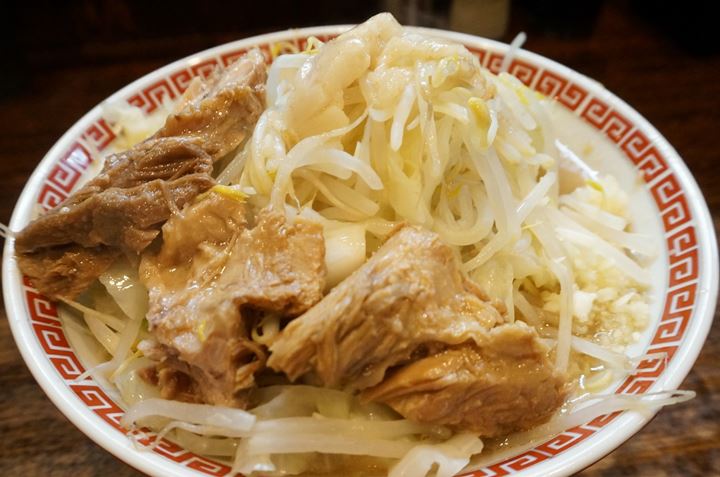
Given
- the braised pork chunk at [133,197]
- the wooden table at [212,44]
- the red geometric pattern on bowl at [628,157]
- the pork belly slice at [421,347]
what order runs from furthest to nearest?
1. the wooden table at [212,44]
2. the braised pork chunk at [133,197]
3. the red geometric pattern on bowl at [628,157]
4. the pork belly slice at [421,347]

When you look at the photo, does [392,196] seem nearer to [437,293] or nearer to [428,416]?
[437,293]

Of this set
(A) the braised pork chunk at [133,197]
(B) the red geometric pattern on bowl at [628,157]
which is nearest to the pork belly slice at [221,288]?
(A) the braised pork chunk at [133,197]

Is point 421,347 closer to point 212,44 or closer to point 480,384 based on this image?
point 480,384

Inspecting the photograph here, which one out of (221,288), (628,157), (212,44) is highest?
(628,157)

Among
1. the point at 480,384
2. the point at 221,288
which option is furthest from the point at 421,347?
the point at 221,288

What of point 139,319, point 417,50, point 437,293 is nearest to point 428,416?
point 437,293

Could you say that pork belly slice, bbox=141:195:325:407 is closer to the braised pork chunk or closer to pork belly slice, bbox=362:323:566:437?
the braised pork chunk

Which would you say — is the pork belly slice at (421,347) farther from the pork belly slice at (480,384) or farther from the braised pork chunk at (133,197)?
the braised pork chunk at (133,197)
